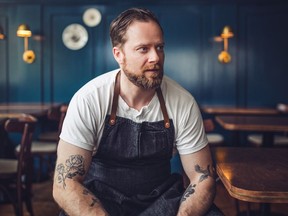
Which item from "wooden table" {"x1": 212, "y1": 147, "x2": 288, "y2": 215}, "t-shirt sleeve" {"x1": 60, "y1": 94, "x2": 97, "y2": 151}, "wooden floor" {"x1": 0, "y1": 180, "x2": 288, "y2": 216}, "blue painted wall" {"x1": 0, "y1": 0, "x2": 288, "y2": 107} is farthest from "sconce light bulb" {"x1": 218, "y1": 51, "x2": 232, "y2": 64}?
"t-shirt sleeve" {"x1": 60, "y1": 94, "x2": 97, "y2": 151}

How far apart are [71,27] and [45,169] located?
6.66ft

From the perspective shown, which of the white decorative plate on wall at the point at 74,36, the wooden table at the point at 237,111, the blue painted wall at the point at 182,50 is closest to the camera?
the wooden table at the point at 237,111

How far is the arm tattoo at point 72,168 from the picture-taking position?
1.72 meters

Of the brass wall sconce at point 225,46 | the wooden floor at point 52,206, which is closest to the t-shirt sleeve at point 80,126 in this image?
the wooden floor at point 52,206

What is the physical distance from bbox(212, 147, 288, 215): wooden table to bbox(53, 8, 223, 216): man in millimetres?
146

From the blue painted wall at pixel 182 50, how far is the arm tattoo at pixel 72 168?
4.08m

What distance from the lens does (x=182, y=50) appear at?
18.6 ft

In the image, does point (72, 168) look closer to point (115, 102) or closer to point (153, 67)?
point (115, 102)

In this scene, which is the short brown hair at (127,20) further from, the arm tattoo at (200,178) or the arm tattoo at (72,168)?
the arm tattoo at (200,178)

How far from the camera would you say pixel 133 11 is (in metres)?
1.89

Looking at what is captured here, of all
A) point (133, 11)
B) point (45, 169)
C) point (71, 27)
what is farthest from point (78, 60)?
point (133, 11)

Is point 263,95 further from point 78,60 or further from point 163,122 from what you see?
point 163,122

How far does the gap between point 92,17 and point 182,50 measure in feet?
4.51

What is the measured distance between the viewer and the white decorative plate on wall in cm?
570
